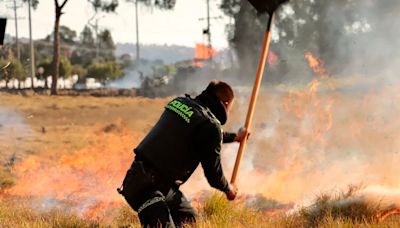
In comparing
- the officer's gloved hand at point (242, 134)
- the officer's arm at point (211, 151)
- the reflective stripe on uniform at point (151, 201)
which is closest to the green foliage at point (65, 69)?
the officer's gloved hand at point (242, 134)

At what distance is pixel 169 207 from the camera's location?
4.75 m

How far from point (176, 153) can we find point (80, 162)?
6.06 m

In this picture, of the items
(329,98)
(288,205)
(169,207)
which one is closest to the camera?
(169,207)

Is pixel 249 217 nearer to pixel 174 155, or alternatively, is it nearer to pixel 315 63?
pixel 174 155

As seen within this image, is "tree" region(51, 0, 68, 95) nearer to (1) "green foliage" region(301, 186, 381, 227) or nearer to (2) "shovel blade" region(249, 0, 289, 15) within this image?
(2) "shovel blade" region(249, 0, 289, 15)

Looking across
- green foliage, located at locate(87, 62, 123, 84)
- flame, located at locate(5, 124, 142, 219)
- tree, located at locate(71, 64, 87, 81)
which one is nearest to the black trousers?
flame, located at locate(5, 124, 142, 219)

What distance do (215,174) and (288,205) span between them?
418cm

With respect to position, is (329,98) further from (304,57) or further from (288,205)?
(288,205)

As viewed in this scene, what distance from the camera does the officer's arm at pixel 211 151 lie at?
14.3 feet

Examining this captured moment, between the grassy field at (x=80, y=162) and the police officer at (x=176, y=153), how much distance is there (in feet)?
4.24

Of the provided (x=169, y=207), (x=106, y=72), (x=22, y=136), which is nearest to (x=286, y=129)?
(x=22, y=136)

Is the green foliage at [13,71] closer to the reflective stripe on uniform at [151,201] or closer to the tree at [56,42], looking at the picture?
the tree at [56,42]

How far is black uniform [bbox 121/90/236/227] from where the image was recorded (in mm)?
4391

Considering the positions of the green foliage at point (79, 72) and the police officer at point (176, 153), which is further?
the green foliage at point (79, 72)
